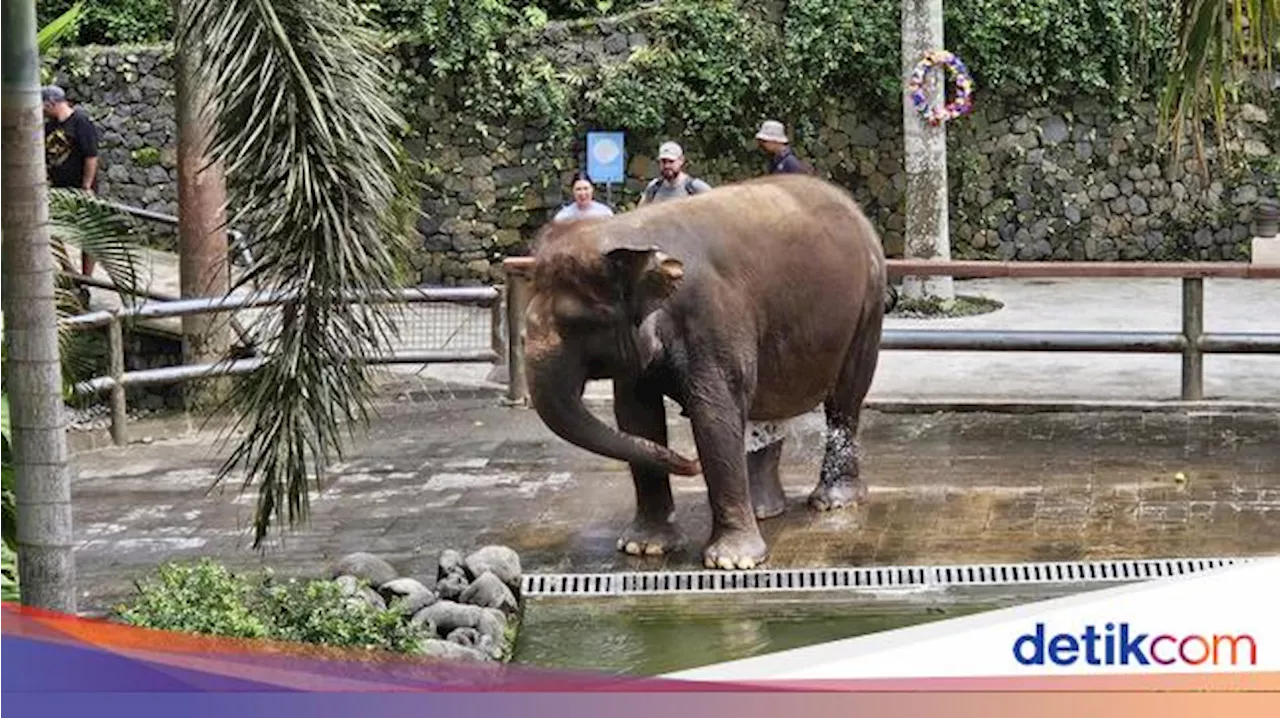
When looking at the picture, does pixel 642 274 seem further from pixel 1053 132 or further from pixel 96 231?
pixel 1053 132

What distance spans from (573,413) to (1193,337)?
15.5 feet

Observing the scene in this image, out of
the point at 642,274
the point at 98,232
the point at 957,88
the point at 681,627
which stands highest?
the point at 957,88

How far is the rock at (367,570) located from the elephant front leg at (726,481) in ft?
4.48

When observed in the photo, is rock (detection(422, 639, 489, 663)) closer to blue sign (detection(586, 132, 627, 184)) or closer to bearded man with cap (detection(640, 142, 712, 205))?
bearded man with cap (detection(640, 142, 712, 205))

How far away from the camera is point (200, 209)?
13438mm

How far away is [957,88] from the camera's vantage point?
17.8 metres

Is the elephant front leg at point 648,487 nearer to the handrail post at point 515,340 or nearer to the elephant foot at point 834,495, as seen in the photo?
the elephant foot at point 834,495

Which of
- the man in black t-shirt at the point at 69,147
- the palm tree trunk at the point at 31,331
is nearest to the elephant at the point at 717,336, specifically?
the palm tree trunk at the point at 31,331

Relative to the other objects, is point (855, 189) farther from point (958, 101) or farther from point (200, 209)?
point (200, 209)

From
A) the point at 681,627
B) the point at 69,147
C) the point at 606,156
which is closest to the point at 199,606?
the point at 681,627

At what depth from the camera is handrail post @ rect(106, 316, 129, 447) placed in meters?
11.8

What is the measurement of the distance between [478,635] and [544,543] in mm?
1899

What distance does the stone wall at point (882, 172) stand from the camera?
1870 cm

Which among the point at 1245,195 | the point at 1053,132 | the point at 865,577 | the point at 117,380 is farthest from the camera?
the point at 1245,195
